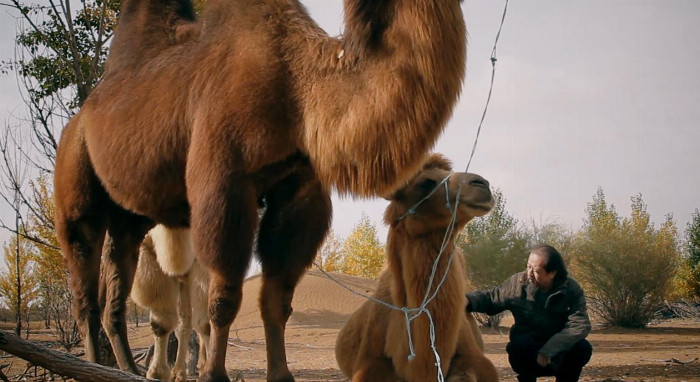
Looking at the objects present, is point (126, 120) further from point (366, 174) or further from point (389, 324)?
point (389, 324)

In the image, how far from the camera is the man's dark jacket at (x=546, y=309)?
16.0ft

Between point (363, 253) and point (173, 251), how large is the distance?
34.3 m

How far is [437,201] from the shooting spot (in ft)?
13.9

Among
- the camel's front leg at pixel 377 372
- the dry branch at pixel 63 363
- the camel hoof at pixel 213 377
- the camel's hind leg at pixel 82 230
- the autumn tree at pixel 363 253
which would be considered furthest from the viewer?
the autumn tree at pixel 363 253

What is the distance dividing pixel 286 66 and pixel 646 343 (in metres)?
15.2

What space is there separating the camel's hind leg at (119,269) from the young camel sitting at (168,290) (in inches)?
29.8

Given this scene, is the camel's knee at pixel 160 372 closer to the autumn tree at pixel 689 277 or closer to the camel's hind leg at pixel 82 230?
the camel's hind leg at pixel 82 230

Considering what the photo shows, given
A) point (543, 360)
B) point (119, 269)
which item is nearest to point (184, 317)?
point (119, 269)

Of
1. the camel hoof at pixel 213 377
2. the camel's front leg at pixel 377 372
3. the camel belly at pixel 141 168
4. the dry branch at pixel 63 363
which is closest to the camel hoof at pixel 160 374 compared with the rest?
the camel belly at pixel 141 168

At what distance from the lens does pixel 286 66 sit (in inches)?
141

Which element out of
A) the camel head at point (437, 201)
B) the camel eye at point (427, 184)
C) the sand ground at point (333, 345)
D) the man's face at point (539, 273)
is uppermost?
the camel eye at point (427, 184)

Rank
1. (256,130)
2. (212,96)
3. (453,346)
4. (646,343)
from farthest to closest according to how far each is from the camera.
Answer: (646,343) < (453,346) < (212,96) < (256,130)

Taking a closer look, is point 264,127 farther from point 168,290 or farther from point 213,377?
point 168,290

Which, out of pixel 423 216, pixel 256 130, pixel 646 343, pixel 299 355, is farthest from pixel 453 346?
pixel 646 343
